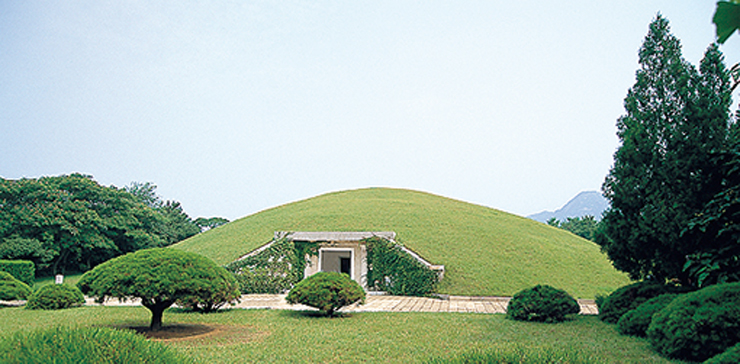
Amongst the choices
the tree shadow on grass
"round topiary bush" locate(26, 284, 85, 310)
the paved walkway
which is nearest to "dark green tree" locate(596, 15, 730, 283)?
the paved walkway

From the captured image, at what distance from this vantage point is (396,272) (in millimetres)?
17359

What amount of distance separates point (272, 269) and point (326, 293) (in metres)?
7.64

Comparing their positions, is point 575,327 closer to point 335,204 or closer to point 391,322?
point 391,322

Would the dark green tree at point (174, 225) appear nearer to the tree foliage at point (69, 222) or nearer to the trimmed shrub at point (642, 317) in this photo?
the tree foliage at point (69, 222)

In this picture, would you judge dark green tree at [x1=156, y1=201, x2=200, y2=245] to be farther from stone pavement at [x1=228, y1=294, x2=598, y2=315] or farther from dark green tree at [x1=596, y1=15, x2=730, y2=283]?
dark green tree at [x1=596, y1=15, x2=730, y2=283]

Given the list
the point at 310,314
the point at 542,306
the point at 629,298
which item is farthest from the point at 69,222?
the point at 629,298

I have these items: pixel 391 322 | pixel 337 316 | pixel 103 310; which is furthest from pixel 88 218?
pixel 391 322

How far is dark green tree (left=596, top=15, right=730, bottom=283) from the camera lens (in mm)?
8826

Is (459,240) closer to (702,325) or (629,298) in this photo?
(629,298)

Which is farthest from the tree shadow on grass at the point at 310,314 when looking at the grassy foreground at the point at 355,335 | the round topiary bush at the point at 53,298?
the round topiary bush at the point at 53,298

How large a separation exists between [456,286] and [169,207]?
120ft

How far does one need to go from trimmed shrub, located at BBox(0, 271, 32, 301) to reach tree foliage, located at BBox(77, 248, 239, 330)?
8.23 metres

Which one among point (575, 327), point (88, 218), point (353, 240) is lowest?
point (575, 327)

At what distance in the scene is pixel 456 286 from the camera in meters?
17.0
